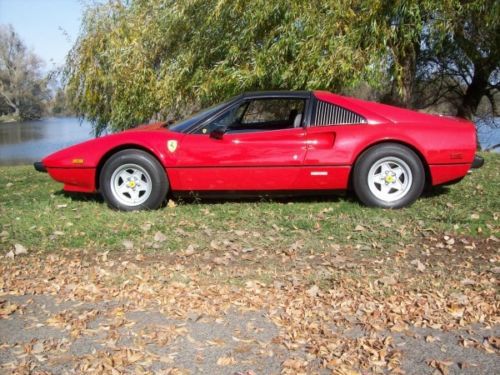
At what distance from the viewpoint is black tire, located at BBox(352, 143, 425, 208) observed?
5.48 metres

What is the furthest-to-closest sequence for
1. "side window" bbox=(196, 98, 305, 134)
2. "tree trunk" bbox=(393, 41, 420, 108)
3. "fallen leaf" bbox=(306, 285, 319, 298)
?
"tree trunk" bbox=(393, 41, 420, 108)
"side window" bbox=(196, 98, 305, 134)
"fallen leaf" bbox=(306, 285, 319, 298)

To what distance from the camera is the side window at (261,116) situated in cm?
571

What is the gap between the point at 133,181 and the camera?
566 centimetres

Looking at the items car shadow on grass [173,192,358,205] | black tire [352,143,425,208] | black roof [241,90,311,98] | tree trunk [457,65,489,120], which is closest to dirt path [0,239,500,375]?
black tire [352,143,425,208]

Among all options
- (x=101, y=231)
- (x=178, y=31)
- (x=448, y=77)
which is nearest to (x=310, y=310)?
(x=101, y=231)

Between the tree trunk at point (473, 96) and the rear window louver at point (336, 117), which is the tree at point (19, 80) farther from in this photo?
the rear window louver at point (336, 117)

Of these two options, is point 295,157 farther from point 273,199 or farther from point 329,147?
point 273,199

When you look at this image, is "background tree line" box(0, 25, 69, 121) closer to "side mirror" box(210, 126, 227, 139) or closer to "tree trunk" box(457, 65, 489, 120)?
"tree trunk" box(457, 65, 489, 120)

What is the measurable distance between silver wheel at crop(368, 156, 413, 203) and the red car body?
22 cm

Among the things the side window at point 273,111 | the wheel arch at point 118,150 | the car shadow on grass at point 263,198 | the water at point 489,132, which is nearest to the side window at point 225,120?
the side window at point 273,111

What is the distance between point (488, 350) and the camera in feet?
9.25

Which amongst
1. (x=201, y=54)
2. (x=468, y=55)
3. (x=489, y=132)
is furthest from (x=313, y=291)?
(x=489, y=132)

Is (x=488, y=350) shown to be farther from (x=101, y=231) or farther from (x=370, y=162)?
(x=101, y=231)

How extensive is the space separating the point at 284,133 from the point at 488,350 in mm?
3206
